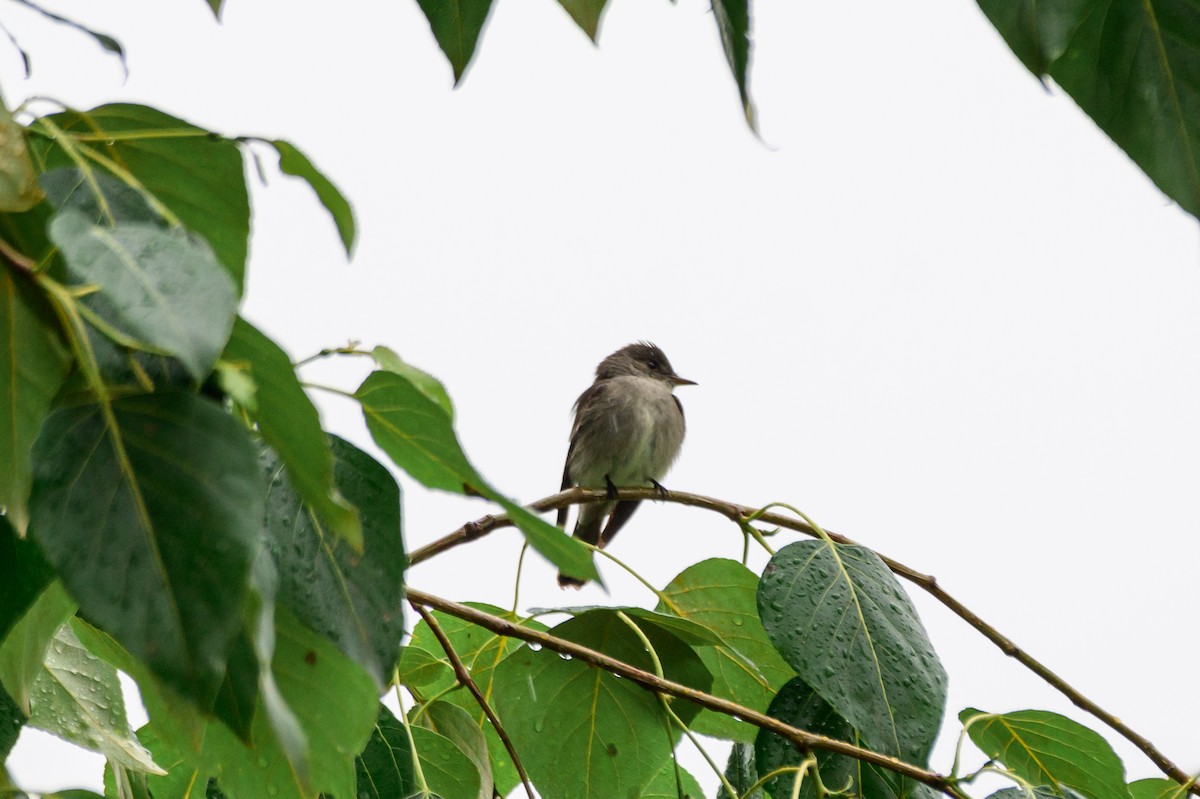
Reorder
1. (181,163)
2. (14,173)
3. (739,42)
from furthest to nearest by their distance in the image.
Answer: (181,163)
(739,42)
(14,173)

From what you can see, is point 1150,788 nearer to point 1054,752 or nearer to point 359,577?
point 1054,752

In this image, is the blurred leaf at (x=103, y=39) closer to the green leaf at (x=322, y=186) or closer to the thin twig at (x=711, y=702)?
the green leaf at (x=322, y=186)

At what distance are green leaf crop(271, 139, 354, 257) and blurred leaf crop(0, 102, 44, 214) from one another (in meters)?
0.22

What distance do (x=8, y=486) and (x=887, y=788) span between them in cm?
132

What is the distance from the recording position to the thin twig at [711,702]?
155 centimetres

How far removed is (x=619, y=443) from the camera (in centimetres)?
714

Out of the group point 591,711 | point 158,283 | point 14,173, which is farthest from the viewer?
point 591,711

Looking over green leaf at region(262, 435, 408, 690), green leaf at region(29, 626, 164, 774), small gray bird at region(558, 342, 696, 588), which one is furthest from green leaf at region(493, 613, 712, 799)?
small gray bird at region(558, 342, 696, 588)

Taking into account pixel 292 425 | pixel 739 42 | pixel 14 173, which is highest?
pixel 739 42

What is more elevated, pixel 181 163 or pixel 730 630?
pixel 181 163

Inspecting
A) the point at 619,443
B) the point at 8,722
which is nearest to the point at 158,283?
the point at 8,722

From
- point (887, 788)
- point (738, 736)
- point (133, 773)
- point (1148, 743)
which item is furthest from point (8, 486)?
point (1148, 743)

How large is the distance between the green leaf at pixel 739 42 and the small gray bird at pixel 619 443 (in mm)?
5948

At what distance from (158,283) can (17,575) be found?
0.43 meters
